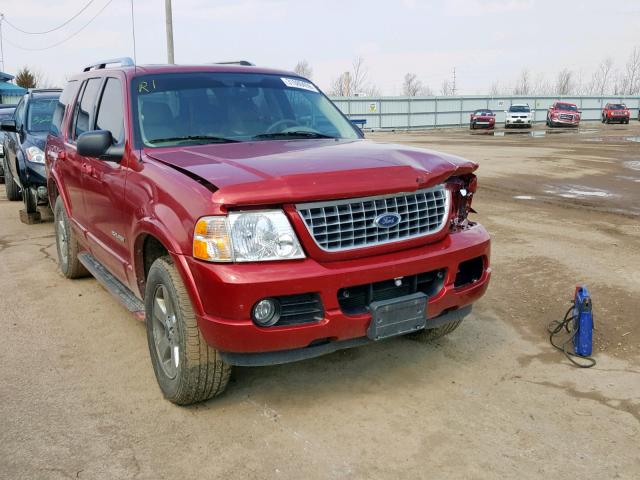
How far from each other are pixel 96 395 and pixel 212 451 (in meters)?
1.00

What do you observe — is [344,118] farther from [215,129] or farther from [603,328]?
[603,328]

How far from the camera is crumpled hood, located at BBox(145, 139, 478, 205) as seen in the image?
290 cm

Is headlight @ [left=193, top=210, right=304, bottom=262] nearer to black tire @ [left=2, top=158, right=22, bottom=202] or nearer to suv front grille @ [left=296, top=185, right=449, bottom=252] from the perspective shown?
suv front grille @ [left=296, top=185, right=449, bottom=252]

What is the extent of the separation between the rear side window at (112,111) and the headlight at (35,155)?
475 centimetres

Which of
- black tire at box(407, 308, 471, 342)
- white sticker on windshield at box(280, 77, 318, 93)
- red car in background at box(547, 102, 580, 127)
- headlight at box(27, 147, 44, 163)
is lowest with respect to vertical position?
black tire at box(407, 308, 471, 342)

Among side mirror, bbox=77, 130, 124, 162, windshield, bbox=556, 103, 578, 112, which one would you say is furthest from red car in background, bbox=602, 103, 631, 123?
side mirror, bbox=77, 130, 124, 162

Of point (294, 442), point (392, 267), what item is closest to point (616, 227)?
point (392, 267)

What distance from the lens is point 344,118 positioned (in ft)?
16.0

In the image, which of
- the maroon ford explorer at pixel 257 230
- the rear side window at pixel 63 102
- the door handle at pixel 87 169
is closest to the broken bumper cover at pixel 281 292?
the maroon ford explorer at pixel 257 230

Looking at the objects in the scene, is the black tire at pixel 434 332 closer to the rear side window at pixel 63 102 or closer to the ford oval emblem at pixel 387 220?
the ford oval emblem at pixel 387 220

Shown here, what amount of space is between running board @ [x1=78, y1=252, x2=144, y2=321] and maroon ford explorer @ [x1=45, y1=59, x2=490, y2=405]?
0.8 inches

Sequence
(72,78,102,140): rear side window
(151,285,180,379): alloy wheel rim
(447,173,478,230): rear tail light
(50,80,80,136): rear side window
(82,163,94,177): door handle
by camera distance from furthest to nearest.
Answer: (50,80,80,136): rear side window
(72,78,102,140): rear side window
(82,163,94,177): door handle
(447,173,478,230): rear tail light
(151,285,180,379): alloy wheel rim

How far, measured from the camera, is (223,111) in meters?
4.18

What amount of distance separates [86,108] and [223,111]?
4.97 feet
